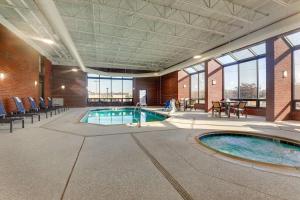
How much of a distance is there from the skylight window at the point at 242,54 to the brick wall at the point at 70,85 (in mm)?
12469

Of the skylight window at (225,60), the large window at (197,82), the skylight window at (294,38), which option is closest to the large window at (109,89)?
the large window at (197,82)

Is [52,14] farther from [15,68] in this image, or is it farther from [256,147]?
[256,147]

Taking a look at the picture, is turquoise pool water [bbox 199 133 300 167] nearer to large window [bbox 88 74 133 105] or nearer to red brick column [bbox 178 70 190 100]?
red brick column [bbox 178 70 190 100]

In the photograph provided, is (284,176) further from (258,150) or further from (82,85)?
(82,85)

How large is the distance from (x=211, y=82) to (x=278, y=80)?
423 centimetres

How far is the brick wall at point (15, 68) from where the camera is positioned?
21.1 ft

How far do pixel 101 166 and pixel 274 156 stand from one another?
139 inches

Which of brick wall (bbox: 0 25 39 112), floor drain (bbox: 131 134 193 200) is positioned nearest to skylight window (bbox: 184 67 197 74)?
brick wall (bbox: 0 25 39 112)

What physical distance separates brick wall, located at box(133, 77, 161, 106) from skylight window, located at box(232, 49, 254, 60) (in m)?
9.33

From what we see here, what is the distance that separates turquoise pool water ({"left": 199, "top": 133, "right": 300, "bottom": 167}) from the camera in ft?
10.8

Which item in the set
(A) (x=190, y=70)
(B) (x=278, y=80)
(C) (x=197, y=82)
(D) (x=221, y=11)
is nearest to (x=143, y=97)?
(A) (x=190, y=70)

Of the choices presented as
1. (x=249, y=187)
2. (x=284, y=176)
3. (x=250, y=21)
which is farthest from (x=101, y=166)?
(x=250, y=21)

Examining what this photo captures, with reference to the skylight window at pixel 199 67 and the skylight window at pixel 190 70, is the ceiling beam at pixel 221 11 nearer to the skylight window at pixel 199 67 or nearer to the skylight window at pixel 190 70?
the skylight window at pixel 199 67

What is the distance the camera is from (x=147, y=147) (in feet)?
10.7
